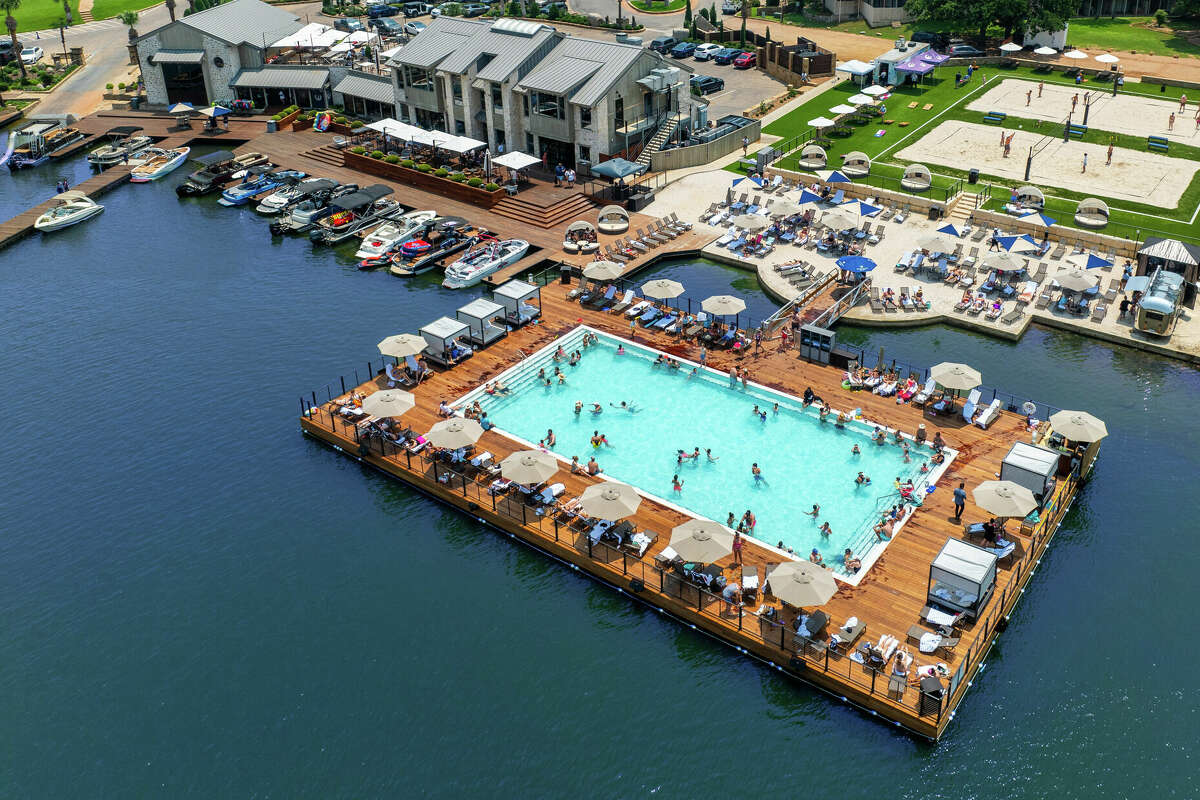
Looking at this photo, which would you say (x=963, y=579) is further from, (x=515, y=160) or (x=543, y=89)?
(x=543, y=89)

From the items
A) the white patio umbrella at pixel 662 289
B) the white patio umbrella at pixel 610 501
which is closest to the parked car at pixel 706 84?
the white patio umbrella at pixel 662 289

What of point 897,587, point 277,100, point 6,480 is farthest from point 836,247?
point 277,100

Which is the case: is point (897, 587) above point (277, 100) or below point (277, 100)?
below

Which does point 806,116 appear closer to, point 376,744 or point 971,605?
point 971,605

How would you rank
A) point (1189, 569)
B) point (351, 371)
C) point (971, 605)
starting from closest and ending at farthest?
point (971, 605)
point (1189, 569)
point (351, 371)

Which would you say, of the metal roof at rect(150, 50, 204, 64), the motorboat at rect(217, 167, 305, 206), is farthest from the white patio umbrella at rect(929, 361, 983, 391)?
the metal roof at rect(150, 50, 204, 64)

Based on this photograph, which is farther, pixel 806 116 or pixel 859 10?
pixel 859 10

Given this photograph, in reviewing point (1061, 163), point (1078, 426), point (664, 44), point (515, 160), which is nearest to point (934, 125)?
point (1061, 163)

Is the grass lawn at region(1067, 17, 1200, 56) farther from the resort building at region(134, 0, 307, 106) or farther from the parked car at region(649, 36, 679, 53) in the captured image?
the resort building at region(134, 0, 307, 106)
